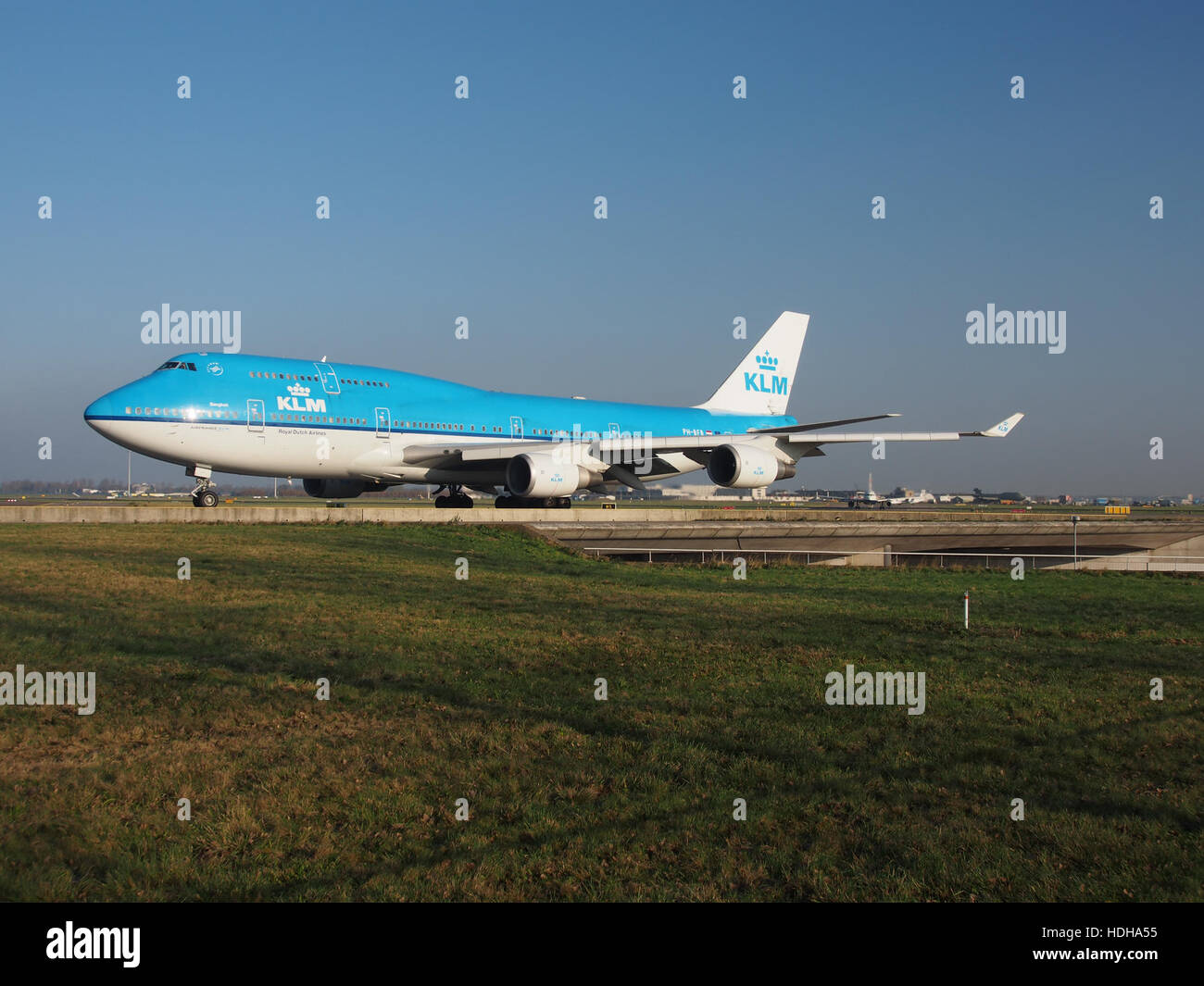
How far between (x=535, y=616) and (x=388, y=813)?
9.23 meters

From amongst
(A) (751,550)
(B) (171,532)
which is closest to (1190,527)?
(A) (751,550)

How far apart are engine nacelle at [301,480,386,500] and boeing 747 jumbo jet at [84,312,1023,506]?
67mm

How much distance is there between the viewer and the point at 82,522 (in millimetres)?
31453

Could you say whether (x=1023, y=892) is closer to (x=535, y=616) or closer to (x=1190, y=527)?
(x=535, y=616)

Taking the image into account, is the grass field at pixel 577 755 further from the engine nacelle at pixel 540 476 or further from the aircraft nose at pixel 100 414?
the engine nacelle at pixel 540 476

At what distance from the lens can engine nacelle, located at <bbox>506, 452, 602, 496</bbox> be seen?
36562 mm

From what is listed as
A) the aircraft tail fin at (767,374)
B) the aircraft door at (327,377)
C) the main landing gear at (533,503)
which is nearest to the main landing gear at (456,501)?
the main landing gear at (533,503)

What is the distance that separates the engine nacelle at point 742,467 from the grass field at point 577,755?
22170 millimetres

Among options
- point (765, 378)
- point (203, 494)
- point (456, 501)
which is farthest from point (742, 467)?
point (203, 494)

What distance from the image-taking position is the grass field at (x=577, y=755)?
5641 mm

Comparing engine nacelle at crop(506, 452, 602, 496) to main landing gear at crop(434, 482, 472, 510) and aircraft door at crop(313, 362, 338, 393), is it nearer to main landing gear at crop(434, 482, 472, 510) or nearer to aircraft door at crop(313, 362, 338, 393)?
main landing gear at crop(434, 482, 472, 510)

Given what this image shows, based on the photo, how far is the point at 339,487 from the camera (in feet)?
129

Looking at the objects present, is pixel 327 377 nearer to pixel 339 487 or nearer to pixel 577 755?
pixel 339 487

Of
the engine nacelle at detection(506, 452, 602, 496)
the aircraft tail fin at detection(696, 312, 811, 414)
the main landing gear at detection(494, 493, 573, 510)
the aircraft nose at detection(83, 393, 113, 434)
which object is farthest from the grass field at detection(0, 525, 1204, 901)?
the aircraft tail fin at detection(696, 312, 811, 414)
